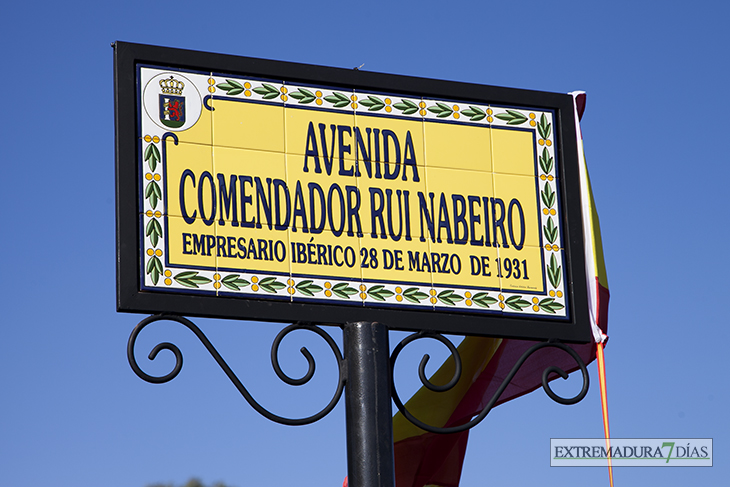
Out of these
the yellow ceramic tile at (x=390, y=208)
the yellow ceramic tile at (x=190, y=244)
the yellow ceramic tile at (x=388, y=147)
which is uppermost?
the yellow ceramic tile at (x=388, y=147)

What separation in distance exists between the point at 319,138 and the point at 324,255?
620 mm

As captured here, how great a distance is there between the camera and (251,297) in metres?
4.85

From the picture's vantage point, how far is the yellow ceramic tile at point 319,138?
17.1 feet

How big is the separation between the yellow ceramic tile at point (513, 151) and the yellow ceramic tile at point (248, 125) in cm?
118

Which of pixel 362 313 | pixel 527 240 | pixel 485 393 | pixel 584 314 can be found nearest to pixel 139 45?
pixel 362 313

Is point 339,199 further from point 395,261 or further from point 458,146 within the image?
point 458,146

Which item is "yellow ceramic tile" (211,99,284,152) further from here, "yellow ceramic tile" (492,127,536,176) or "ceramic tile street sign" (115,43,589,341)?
"yellow ceramic tile" (492,127,536,176)

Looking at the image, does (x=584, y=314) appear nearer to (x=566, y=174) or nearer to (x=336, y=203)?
(x=566, y=174)

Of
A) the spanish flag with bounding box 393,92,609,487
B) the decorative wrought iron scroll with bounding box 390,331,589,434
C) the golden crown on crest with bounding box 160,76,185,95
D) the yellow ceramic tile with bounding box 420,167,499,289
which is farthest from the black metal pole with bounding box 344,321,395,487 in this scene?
the spanish flag with bounding box 393,92,609,487

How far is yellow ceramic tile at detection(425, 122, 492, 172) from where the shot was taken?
545cm

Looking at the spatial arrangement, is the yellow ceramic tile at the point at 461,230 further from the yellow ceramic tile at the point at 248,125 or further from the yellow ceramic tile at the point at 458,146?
the yellow ceramic tile at the point at 248,125

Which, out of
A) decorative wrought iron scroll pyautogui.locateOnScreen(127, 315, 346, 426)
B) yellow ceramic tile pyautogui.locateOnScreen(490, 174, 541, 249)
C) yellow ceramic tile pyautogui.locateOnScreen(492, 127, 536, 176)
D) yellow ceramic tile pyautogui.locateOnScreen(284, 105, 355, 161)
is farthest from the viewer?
yellow ceramic tile pyautogui.locateOnScreen(492, 127, 536, 176)

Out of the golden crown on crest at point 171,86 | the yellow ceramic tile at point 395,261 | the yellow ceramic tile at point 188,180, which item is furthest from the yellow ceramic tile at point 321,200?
the golden crown on crest at point 171,86

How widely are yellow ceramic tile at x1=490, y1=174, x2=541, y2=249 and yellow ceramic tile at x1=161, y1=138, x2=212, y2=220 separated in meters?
1.49
